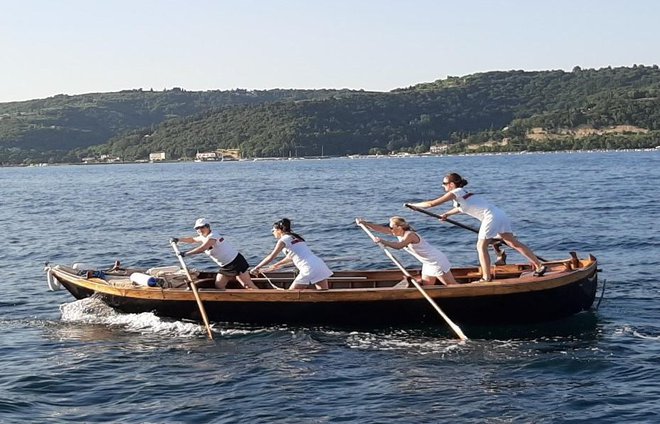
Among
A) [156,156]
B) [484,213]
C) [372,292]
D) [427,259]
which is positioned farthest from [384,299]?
[156,156]

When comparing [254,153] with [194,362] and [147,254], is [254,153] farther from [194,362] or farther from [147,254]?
[194,362]

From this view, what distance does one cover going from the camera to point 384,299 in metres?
16.2

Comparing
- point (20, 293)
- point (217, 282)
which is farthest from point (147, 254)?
point (217, 282)

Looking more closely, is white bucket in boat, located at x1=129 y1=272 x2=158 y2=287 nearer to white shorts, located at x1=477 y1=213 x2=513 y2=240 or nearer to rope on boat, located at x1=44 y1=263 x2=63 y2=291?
rope on boat, located at x1=44 y1=263 x2=63 y2=291

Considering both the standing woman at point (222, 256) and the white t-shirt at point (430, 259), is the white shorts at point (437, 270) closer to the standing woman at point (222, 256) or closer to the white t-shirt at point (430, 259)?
the white t-shirt at point (430, 259)

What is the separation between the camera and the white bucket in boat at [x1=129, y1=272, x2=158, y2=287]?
17891 millimetres

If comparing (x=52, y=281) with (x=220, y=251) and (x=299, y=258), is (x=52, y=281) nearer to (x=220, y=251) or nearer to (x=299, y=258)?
(x=220, y=251)

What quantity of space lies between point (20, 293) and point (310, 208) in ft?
85.6

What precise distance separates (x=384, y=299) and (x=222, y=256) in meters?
3.57

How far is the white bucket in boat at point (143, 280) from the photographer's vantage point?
17891mm

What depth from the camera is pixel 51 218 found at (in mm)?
46750

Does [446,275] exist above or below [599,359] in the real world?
above

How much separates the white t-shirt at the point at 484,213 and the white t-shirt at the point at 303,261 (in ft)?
9.76

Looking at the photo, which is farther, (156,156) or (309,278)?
(156,156)
